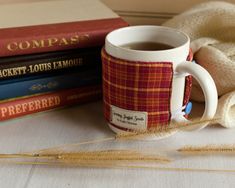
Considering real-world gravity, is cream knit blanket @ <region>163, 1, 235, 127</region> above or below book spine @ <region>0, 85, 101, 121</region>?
above

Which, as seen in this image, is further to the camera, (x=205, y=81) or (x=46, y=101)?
(x=46, y=101)

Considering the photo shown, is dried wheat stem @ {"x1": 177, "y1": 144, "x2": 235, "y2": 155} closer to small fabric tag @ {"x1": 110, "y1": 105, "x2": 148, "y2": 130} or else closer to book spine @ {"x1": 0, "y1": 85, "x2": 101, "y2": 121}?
small fabric tag @ {"x1": 110, "y1": 105, "x2": 148, "y2": 130}

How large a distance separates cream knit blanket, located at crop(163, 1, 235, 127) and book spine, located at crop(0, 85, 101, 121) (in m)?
0.15

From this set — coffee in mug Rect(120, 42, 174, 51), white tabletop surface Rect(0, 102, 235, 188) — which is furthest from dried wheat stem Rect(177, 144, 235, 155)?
coffee in mug Rect(120, 42, 174, 51)

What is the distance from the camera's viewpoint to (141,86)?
424 mm

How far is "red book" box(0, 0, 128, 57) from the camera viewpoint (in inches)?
18.8

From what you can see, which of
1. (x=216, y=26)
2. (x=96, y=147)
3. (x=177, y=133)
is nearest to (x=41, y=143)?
(x=96, y=147)

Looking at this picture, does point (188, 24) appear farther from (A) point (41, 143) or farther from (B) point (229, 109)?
(A) point (41, 143)

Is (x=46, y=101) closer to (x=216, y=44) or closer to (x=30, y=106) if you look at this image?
(x=30, y=106)

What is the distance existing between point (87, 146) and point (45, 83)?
11 centimetres

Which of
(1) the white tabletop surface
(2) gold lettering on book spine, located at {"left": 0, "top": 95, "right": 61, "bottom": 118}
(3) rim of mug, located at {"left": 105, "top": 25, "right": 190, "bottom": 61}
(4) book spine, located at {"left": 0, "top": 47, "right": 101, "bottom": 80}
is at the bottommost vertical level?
(1) the white tabletop surface

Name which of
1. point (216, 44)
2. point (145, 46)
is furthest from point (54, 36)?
point (216, 44)

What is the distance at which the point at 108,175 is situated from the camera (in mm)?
406

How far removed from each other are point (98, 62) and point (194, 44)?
0.14m
